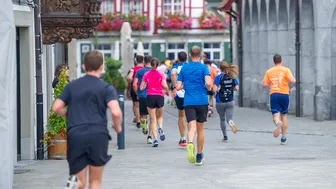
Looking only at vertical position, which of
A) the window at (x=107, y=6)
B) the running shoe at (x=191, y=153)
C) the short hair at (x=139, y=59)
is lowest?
the running shoe at (x=191, y=153)

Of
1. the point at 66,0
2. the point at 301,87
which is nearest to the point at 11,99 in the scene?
the point at 66,0

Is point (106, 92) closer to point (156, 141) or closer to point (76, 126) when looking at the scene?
point (76, 126)

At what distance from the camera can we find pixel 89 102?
33.5 feet

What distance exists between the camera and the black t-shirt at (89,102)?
1020 centimetres

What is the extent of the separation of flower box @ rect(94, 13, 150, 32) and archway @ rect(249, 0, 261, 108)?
105ft

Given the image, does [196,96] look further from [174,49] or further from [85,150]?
[174,49]

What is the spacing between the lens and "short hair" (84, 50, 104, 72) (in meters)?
10.3

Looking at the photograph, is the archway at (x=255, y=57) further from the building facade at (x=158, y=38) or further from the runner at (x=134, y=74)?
the building facade at (x=158, y=38)

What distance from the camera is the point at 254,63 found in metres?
36.2

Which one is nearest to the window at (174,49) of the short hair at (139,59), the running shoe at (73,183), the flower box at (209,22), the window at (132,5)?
the flower box at (209,22)

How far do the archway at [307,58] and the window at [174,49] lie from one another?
131ft

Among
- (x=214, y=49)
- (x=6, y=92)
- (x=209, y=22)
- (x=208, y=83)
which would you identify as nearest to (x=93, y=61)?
(x=6, y=92)

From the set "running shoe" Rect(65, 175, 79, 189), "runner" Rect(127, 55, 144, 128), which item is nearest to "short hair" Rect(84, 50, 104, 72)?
"running shoe" Rect(65, 175, 79, 189)

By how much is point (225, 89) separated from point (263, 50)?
13592 mm
